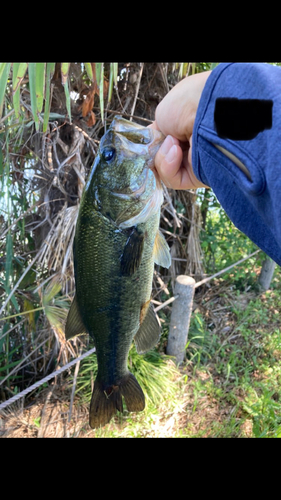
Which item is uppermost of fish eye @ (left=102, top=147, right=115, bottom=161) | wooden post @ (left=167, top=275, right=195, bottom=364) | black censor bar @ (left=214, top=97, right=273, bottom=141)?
black censor bar @ (left=214, top=97, right=273, bottom=141)

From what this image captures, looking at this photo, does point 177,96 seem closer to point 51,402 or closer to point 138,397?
point 138,397

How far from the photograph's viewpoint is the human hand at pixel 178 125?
3.51 ft

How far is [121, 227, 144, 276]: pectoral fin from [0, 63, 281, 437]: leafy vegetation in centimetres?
110

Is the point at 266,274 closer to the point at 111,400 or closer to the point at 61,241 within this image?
the point at 61,241

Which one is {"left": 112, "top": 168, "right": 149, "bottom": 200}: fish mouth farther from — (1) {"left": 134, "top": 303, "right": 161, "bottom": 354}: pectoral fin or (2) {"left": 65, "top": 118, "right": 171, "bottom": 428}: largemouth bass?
(1) {"left": 134, "top": 303, "right": 161, "bottom": 354}: pectoral fin

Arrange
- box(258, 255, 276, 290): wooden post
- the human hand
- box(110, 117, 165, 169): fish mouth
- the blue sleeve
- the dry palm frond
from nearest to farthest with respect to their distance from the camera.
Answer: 1. the blue sleeve
2. the human hand
3. box(110, 117, 165, 169): fish mouth
4. the dry palm frond
5. box(258, 255, 276, 290): wooden post

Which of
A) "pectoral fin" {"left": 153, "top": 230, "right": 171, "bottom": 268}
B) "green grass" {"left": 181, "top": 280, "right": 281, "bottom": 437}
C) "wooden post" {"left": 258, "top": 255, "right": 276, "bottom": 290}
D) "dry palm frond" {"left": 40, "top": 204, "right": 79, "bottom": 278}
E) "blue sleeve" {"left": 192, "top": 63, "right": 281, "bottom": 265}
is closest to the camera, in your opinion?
"blue sleeve" {"left": 192, "top": 63, "right": 281, "bottom": 265}

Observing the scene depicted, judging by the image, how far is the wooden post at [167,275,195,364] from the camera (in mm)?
3157

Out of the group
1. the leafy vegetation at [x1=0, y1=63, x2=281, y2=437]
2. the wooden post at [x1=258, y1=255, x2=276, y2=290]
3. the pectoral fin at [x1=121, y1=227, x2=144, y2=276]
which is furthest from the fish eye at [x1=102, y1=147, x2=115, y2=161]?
the wooden post at [x1=258, y1=255, x2=276, y2=290]

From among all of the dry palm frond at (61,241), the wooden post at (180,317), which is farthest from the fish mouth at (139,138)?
the wooden post at (180,317)

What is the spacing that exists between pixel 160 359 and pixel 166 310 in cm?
68


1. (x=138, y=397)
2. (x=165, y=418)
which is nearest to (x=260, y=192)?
(x=138, y=397)

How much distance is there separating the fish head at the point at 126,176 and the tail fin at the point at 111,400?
64 centimetres

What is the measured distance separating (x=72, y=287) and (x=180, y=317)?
3.74 feet
